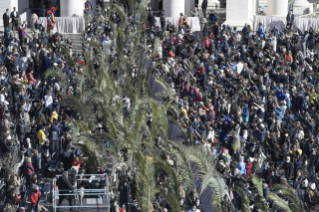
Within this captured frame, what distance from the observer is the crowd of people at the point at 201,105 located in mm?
22734

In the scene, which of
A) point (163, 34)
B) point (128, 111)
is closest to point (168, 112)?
point (128, 111)

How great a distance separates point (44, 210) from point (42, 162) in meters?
3.25

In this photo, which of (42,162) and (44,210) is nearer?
(44,210)

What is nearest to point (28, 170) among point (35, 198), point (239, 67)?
point (35, 198)

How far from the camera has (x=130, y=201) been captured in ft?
72.4

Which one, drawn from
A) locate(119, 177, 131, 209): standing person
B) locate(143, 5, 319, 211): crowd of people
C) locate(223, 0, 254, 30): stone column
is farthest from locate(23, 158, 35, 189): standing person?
locate(223, 0, 254, 30): stone column

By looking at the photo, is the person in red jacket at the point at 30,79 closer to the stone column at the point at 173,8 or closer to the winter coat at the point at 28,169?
the winter coat at the point at 28,169

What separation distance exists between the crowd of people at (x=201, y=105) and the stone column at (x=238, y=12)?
6219mm

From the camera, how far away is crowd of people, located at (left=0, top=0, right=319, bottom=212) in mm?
22734

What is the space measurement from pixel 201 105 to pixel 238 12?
18.7 metres

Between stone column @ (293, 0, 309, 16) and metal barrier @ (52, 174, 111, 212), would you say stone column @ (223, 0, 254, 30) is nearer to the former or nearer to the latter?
stone column @ (293, 0, 309, 16)

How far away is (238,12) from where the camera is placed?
45.9 meters

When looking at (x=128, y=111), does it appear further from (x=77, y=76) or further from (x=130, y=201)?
(x=130, y=201)

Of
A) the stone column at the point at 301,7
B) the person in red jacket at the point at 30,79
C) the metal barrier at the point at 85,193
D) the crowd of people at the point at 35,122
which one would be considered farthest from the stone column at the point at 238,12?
the metal barrier at the point at 85,193
